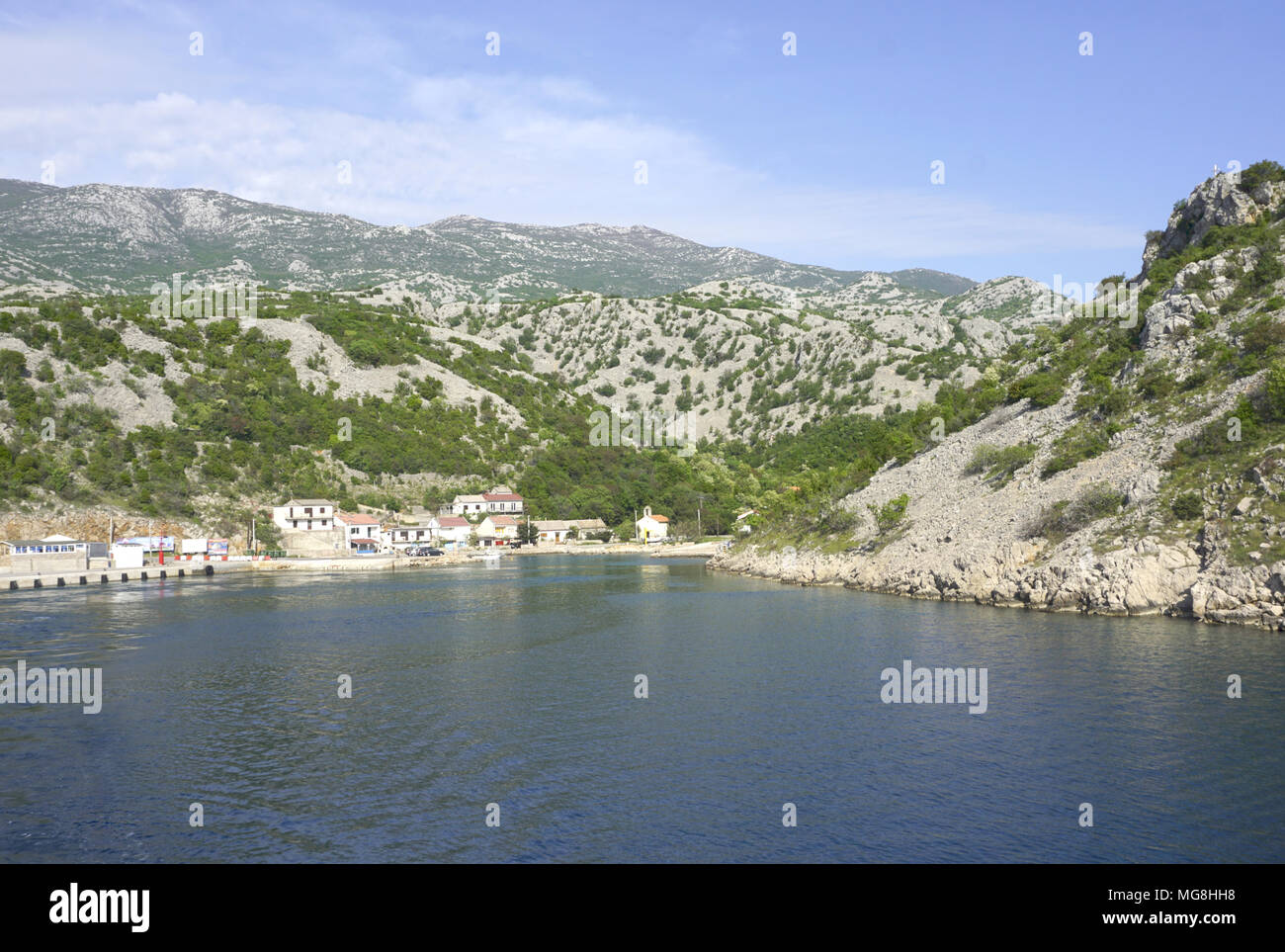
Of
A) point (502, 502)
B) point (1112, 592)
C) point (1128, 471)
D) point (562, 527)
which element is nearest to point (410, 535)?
point (502, 502)

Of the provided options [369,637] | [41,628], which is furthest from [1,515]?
[369,637]

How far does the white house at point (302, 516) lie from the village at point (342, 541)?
0.11 metres

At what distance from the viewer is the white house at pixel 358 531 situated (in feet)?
353

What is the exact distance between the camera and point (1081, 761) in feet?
68.7

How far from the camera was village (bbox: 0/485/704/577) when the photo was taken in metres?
80.6

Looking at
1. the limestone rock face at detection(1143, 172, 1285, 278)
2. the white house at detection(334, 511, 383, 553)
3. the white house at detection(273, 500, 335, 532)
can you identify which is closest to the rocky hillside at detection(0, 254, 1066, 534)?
the white house at detection(273, 500, 335, 532)

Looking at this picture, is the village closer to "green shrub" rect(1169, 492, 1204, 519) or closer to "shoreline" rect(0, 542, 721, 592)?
"shoreline" rect(0, 542, 721, 592)

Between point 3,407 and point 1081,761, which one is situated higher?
point 3,407

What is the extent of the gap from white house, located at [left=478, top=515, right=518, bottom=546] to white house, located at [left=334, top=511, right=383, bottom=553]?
1513 cm

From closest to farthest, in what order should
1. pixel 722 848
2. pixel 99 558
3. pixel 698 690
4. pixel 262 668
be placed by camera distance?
pixel 722 848, pixel 698 690, pixel 262 668, pixel 99 558

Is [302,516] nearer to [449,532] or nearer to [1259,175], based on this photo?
[449,532]

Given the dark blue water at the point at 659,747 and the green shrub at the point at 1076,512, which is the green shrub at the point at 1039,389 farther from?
the dark blue water at the point at 659,747
